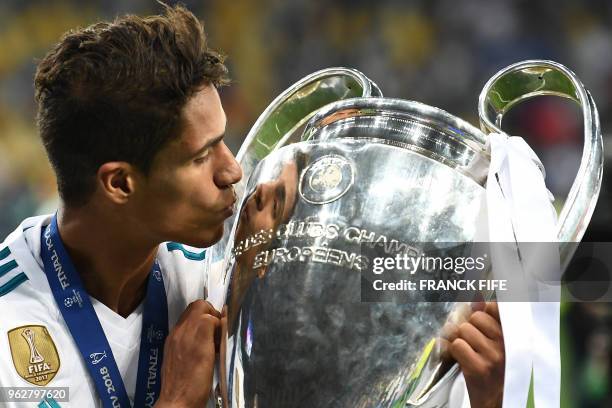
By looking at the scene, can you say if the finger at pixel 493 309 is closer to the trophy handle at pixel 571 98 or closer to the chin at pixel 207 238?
the trophy handle at pixel 571 98

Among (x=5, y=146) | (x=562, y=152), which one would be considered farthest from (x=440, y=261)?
(x=5, y=146)

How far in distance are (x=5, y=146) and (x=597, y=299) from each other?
278 cm

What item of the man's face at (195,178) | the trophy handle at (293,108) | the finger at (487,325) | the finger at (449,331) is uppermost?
the trophy handle at (293,108)

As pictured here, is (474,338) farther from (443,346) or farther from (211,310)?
(211,310)

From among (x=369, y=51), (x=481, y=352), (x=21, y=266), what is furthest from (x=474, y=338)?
(x=369, y=51)

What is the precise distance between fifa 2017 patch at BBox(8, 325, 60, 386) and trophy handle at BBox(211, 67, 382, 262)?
371 millimetres

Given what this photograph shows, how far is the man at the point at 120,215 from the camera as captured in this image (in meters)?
1.27

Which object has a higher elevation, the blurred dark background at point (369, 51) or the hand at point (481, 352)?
the blurred dark background at point (369, 51)

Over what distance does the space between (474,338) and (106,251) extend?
0.56 meters

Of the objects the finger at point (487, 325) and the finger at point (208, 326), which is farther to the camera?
the finger at point (208, 326)

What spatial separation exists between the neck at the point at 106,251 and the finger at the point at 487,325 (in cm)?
49

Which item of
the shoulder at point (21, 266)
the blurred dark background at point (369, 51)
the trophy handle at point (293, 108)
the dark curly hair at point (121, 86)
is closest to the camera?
the dark curly hair at point (121, 86)

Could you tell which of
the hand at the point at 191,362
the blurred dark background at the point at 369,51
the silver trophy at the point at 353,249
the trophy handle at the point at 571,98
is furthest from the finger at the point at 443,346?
the blurred dark background at the point at 369,51

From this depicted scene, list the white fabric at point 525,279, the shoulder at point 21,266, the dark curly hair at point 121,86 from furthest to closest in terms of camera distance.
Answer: the shoulder at point 21,266 < the dark curly hair at point 121,86 < the white fabric at point 525,279
